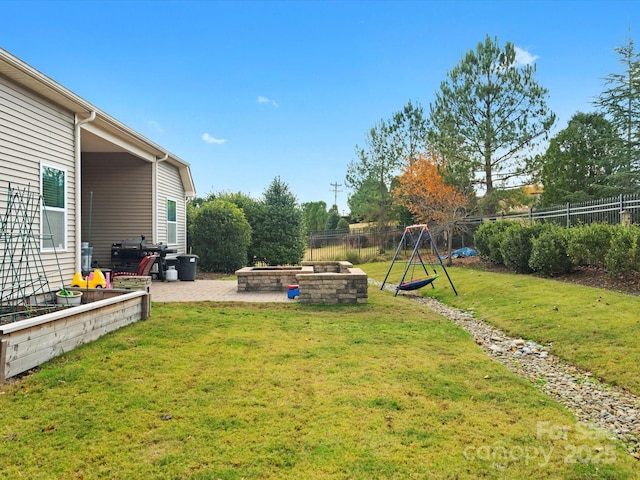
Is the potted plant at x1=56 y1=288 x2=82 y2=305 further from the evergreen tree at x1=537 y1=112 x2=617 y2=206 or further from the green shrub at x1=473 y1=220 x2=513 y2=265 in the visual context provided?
the evergreen tree at x1=537 y1=112 x2=617 y2=206

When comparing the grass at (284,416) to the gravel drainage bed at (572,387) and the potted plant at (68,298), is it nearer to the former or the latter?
the gravel drainage bed at (572,387)

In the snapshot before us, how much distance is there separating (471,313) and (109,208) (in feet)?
32.3

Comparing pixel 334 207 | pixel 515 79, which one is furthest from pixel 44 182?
pixel 334 207

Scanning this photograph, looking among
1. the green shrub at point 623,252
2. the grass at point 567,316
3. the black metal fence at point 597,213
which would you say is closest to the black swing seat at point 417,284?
the grass at point 567,316

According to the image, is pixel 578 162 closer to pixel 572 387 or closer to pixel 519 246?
pixel 519 246

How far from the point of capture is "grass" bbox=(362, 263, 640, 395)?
4598mm

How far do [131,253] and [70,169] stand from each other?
3.79 meters

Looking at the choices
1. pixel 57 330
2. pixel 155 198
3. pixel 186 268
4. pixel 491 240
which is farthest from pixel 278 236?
pixel 57 330

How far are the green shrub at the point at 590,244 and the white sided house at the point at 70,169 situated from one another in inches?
404

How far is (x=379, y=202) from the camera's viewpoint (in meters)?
24.9

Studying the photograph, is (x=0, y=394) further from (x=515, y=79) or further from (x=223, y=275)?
(x=515, y=79)

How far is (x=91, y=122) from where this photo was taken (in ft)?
27.7

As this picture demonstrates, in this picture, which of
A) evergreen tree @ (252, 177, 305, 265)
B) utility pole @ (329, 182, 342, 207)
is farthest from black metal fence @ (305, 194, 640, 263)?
utility pole @ (329, 182, 342, 207)

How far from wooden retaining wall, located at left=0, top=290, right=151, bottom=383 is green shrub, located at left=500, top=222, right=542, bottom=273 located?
32.2 feet
